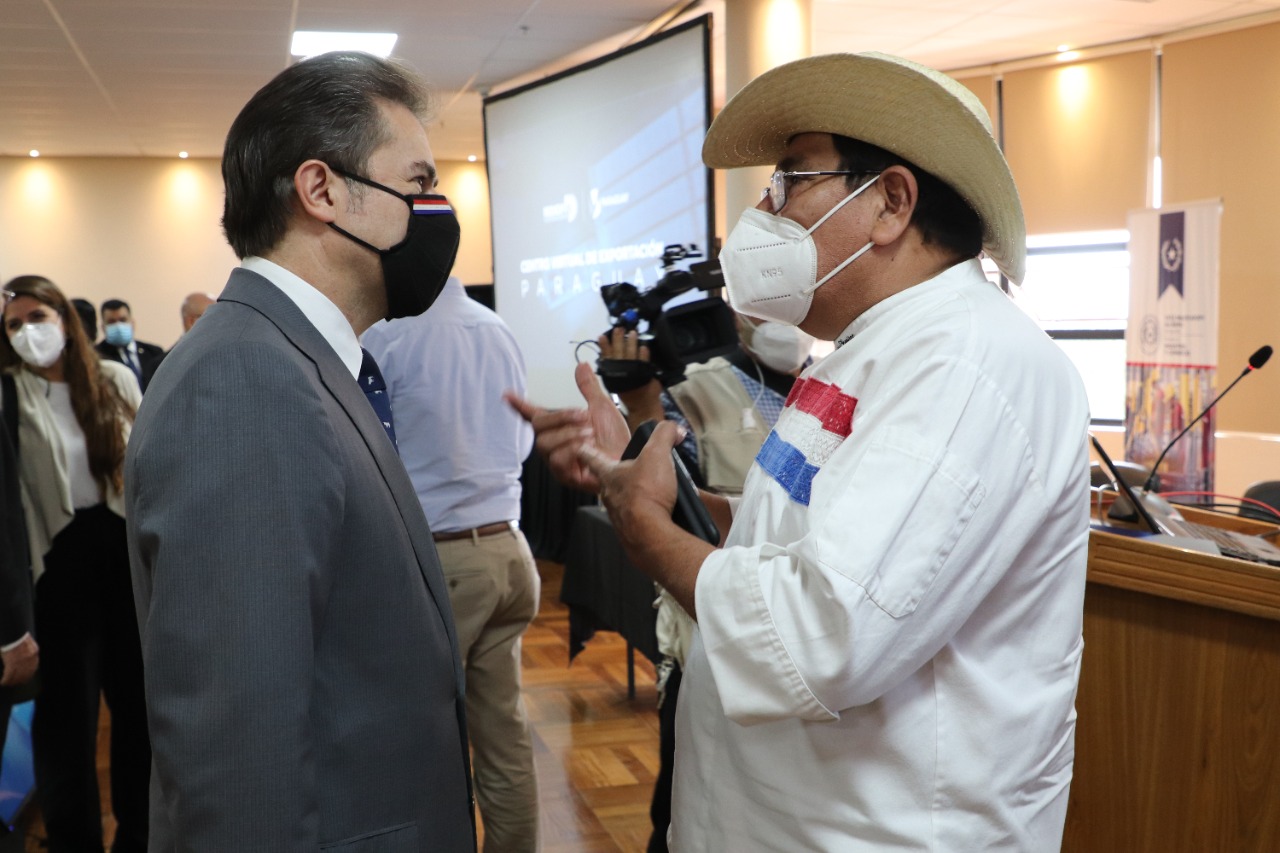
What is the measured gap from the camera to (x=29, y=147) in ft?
35.8

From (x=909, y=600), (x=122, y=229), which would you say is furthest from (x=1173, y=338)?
(x=122, y=229)

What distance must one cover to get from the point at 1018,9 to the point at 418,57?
13.0 feet

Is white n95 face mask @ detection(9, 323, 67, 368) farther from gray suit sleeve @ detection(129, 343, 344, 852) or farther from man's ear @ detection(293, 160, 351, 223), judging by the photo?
gray suit sleeve @ detection(129, 343, 344, 852)

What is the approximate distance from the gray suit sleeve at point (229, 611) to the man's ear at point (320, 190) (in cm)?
30

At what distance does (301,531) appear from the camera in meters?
0.98

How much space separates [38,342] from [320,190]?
2.21m

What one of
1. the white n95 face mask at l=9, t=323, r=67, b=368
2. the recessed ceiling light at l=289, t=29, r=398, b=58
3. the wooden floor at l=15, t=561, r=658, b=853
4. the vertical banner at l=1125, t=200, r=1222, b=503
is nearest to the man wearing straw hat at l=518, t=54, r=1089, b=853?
the wooden floor at l=15, t=561, r=658, b=853

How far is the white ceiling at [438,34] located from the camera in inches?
244

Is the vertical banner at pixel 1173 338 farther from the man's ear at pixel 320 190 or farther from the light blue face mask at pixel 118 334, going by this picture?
the light blue face mask at pixel 118 334

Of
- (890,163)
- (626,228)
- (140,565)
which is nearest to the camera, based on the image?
(140,565)

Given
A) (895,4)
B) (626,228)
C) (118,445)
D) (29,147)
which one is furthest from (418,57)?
(29,147)

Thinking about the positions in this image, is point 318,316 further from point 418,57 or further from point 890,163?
point 418,57

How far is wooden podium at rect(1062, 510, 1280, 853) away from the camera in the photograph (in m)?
1.64

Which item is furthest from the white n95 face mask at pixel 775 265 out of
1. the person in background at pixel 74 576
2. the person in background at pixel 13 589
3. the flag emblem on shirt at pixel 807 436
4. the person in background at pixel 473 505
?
the person in background at pixel 74 576
